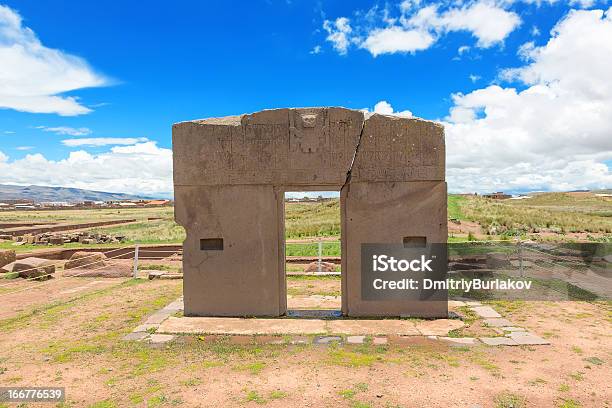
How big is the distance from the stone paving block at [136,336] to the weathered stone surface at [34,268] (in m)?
7.07

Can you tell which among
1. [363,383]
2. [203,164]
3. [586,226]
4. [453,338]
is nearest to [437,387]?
[363,383]

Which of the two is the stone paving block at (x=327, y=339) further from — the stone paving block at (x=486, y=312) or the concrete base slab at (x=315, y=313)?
the stone paving block at (x=486, y=312)

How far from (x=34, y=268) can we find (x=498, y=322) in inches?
501

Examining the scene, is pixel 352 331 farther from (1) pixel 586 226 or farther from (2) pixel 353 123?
(1) pixel 586 226

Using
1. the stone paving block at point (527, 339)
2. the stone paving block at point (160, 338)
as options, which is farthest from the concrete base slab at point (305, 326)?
the stone paving block at point (527, 339)

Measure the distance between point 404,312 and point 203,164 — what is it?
469 cm

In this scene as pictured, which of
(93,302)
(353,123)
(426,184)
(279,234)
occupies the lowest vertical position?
(93,302)

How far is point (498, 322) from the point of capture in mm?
7691

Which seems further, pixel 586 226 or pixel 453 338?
pixel 586 226

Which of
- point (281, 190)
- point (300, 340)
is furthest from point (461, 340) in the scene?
point (281, 190)

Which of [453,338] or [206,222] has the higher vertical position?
[206,222]

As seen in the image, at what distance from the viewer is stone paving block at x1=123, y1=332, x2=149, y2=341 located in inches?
276

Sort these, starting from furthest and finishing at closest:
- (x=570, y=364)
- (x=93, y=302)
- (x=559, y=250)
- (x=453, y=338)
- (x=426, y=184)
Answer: (x=559, y=250) < (x=93, y=302) < (x=426, y=184) < (x=453, y=338) < (x=570, y=364)

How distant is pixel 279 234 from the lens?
320 inches
